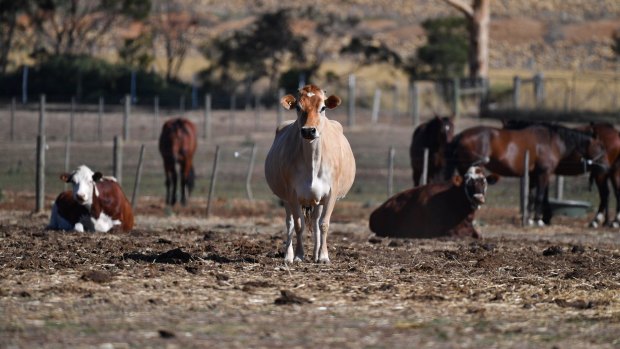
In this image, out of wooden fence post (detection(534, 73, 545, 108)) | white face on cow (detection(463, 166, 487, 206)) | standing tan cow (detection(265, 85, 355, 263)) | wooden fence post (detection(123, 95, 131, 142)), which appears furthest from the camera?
wooden fence post (detection(534, 73, 545, 108))

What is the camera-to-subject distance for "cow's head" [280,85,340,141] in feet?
48.8

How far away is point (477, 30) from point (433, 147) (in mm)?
22899

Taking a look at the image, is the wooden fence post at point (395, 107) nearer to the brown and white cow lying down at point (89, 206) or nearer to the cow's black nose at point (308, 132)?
the brown and white cow lying down at point (89, 206)

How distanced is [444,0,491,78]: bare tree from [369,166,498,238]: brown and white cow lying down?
93.6 feet

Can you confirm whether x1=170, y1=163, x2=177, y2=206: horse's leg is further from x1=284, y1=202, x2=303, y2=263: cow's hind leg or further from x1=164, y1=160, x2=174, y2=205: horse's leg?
x1=284, y1=202, x2=303, y2=263: cow's hind leg

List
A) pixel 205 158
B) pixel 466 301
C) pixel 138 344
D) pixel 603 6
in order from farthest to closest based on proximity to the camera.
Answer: pixel 603 6, pixel 205 158, pixel 466 301, pixel 138 344

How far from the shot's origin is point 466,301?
1258 cm

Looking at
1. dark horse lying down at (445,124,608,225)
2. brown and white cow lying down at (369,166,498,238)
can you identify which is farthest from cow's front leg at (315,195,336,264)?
dark horse lying down at (445,124,608,225)

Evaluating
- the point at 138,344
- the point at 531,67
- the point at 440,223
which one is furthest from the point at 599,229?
the point at 531,67

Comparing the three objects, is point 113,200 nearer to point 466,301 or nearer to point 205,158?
point 466,301

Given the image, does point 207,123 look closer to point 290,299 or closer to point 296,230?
point 296,230

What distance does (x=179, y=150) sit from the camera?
98.4 ft

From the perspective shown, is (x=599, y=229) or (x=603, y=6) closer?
(x=599, y=229)

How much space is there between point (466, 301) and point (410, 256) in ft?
14.1
